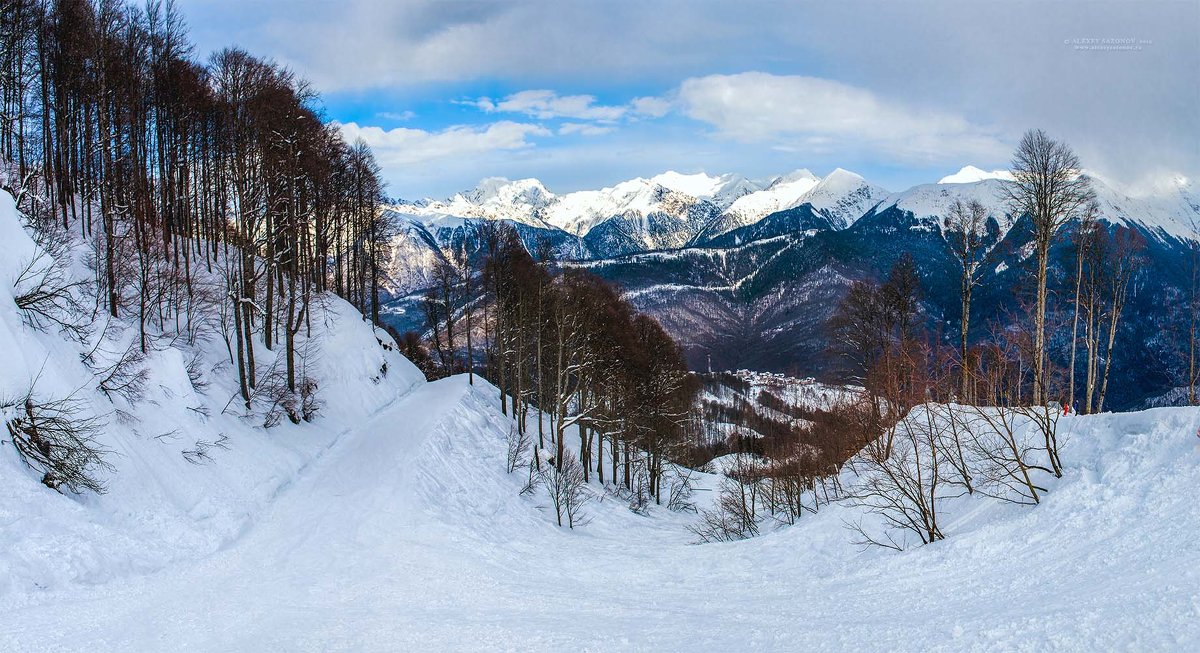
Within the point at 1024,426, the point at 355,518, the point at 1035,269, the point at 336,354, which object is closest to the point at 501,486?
the point at 355,518

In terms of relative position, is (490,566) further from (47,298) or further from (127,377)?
(47,298)

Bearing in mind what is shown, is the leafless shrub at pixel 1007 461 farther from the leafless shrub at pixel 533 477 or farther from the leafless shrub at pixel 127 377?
the leafless shrub at pixel 127 377

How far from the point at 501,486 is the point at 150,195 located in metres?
23.8

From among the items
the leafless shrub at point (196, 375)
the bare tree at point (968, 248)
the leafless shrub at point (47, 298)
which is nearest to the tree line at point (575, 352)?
the leafless shrub at point (196, 375)

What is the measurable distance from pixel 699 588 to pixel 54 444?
49.8ft

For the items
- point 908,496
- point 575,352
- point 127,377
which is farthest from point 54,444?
point 575,352

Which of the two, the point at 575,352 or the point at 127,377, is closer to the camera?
the point at 127,377

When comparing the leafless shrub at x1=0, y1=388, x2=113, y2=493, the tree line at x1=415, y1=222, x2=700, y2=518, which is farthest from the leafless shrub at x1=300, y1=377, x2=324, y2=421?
the leafless shrub at x1=0, y1=388, x2=113, y2=493

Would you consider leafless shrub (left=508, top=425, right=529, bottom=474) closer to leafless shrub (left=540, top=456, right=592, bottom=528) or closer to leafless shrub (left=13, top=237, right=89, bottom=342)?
leafless shrub (left=540, top=456, right=592, bottom=528)

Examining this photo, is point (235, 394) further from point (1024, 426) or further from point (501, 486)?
point (1024, 426)

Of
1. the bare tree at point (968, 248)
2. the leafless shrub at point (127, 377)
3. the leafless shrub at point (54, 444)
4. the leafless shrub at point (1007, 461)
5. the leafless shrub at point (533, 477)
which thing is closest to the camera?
the leafless shrub at point (54, 444)

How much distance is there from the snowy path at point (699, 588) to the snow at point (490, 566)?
0.18 feet

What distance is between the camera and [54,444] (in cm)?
1403

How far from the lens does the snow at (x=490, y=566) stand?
968cm
